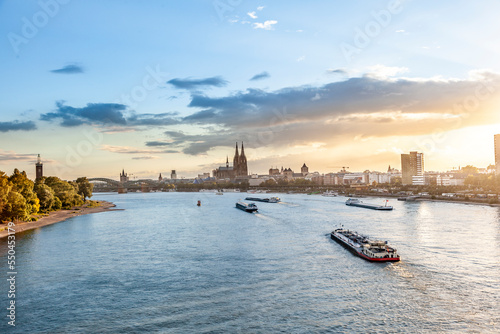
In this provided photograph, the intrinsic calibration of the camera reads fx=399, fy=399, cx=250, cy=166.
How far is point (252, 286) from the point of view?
28969 mm

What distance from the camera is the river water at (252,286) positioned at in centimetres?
2244

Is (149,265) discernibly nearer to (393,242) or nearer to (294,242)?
(294,242)

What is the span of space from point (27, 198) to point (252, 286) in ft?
190

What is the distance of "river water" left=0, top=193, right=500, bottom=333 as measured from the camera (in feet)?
73.6

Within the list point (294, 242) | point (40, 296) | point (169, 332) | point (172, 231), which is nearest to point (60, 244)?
point (172, 231)

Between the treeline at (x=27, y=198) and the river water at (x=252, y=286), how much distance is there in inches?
440

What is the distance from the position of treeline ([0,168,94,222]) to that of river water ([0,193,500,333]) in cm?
1119

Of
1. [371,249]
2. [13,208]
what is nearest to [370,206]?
[371,249]

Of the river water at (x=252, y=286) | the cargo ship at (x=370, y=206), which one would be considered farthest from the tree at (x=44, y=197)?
the cargo ship at (x=370, y=206)

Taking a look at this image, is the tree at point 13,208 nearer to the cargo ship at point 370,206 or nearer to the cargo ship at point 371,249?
the cargo ship at point 371,249

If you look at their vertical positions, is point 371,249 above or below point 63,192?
below

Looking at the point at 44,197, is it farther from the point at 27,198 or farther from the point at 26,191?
the point at 27,198

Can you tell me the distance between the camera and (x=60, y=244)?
49125mm

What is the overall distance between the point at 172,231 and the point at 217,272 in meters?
30.3
